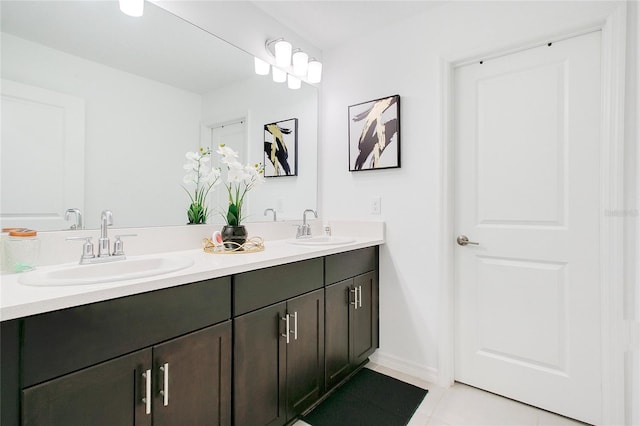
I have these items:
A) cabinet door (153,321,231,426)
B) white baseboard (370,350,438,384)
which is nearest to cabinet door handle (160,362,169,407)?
cabinet door (153,321,231,426)

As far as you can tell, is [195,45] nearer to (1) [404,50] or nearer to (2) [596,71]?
(1) [404,50]

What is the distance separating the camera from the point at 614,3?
1411 millimetres

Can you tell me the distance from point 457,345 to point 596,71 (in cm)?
162

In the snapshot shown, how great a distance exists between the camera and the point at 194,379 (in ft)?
3.45

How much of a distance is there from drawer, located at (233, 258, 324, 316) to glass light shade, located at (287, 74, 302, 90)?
4.33ft

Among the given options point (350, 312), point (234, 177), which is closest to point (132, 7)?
point (234, 177)

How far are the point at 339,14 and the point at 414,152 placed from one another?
3.31ft

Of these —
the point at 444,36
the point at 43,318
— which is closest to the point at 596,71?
the point at 444,36

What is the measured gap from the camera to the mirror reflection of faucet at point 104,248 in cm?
119

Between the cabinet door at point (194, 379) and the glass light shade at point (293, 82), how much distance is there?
5.60ft

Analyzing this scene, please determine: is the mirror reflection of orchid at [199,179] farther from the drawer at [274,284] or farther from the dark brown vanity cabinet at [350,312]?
the dark brown vanity cabinet at [350,312]

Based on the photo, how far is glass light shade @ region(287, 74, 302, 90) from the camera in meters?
2.23

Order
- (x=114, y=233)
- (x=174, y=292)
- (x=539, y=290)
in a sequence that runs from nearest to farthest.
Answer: (x=174, y=292) < (x=114, y=233) < (x=539, y=290)

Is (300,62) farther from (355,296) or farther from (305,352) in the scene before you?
(305,352)
